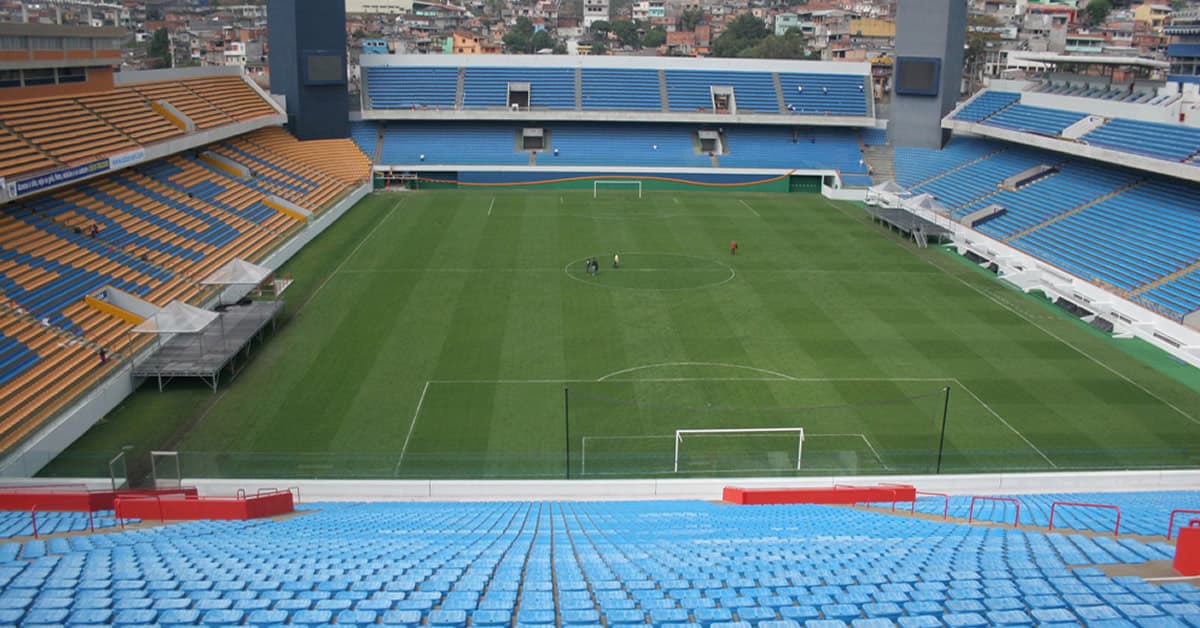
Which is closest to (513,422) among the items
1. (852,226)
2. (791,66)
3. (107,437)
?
(107,437)

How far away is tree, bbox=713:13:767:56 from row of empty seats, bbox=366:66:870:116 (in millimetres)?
85712

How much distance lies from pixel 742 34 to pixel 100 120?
4954 inches

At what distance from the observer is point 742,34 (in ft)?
482

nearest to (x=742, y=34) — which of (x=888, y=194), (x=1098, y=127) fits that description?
(x=888, y=194)

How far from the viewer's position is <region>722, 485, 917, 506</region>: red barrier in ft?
57.1

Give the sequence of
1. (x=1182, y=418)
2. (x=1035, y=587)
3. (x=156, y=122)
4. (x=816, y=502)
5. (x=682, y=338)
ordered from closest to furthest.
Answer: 1. (x=1035, y=587)
2. (x=816, y=502)
3. (x=1182, y=418)
4. (x=682, y=338)
5. (x=156, y=122)

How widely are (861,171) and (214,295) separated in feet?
120

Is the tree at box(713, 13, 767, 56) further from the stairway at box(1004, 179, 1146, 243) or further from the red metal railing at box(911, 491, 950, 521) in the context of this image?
the red metal railing at box(911, 491, 950, 521)

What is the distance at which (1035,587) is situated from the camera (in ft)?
30.7

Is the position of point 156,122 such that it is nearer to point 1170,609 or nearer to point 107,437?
point 107,437

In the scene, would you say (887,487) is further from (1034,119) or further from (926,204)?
(1034,119)

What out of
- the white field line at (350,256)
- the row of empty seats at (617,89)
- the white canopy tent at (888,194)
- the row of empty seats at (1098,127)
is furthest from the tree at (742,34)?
the white field line at (350,256)

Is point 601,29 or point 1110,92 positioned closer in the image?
point 1110,92

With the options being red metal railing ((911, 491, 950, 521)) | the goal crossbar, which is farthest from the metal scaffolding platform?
red metal railing ((911, 491, 950, 521))
